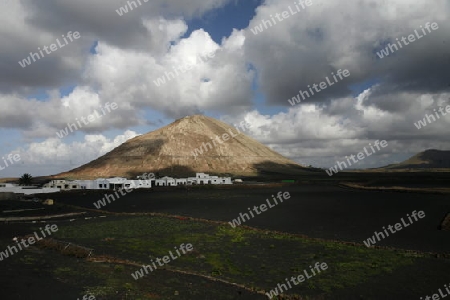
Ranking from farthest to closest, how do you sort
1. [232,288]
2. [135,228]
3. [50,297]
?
[135,228] < [232,288] < [50,297]

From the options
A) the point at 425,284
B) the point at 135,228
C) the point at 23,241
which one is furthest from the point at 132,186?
the point at 425,284

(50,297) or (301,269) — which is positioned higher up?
(50,297)

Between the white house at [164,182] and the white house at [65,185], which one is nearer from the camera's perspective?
the white house at [65,185]

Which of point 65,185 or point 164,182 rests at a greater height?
point 65,185

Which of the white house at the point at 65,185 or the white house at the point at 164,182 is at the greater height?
the white house at the point at 65,185

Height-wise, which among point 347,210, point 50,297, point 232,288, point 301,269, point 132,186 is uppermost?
point 132,186

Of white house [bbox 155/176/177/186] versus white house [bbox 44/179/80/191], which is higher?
white house [bbox 44/179/80/191]

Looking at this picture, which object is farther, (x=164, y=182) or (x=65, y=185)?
(x=164, y=182)

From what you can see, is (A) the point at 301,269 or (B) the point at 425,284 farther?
(A) the point at 301,269

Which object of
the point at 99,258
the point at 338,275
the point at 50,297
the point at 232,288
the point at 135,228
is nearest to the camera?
the point at 50,297

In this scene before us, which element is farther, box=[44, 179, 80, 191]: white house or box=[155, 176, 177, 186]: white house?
box=[155, 176, 177, 186]: white house

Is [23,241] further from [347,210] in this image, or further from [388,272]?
[347,210]
